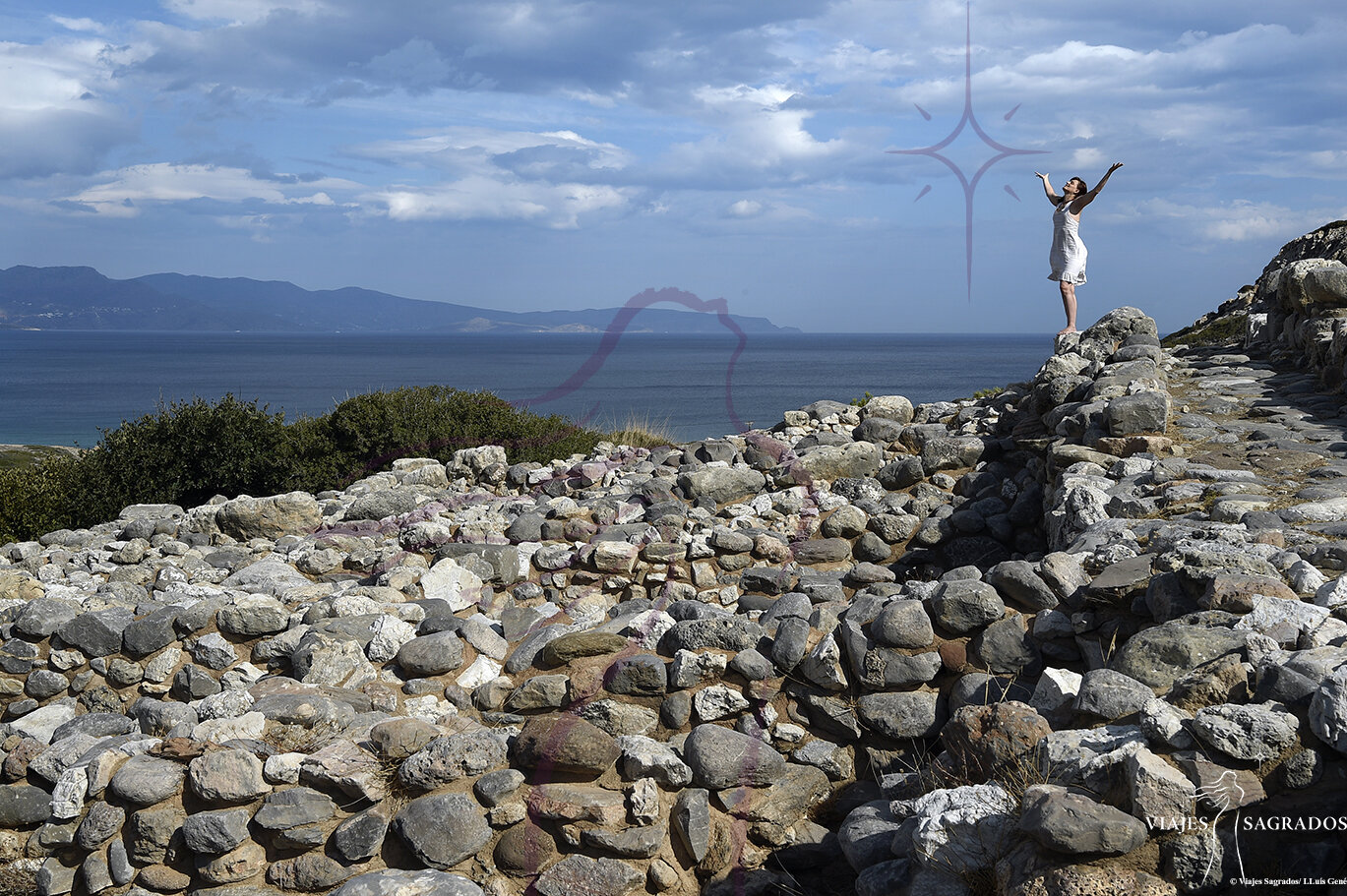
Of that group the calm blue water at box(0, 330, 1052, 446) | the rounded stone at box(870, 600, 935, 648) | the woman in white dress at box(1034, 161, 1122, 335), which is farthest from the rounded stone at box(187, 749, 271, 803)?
the calm blue water at box(0, 330, 1052, 446)

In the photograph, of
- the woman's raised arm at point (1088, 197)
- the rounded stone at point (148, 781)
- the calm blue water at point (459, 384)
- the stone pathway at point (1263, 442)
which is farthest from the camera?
the calm blue water at point (459, 384)

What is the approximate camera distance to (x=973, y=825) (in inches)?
125

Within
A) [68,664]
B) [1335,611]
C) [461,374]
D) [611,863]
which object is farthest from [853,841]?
[461,374]

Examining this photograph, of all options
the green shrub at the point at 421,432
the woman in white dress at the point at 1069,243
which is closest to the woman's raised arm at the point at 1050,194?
the woman in white dress at the point at 1069,243

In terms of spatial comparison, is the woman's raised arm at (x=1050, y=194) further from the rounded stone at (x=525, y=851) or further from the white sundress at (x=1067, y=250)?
the rounded stone at (x=525, y=851)

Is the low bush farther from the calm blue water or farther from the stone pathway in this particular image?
the stone pathway

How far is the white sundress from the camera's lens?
12.2 metres

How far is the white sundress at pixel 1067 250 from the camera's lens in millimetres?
12234

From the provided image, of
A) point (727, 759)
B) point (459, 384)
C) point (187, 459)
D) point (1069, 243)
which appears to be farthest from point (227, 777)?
point (459, 384)

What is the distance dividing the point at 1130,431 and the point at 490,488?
6791mm

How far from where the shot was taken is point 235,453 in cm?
1209

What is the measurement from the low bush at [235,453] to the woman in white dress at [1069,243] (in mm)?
7161

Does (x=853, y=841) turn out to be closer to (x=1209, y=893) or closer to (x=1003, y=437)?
(x=1209, y=893)

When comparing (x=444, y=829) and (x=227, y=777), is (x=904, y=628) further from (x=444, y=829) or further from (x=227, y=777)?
(x=227, y=777)
